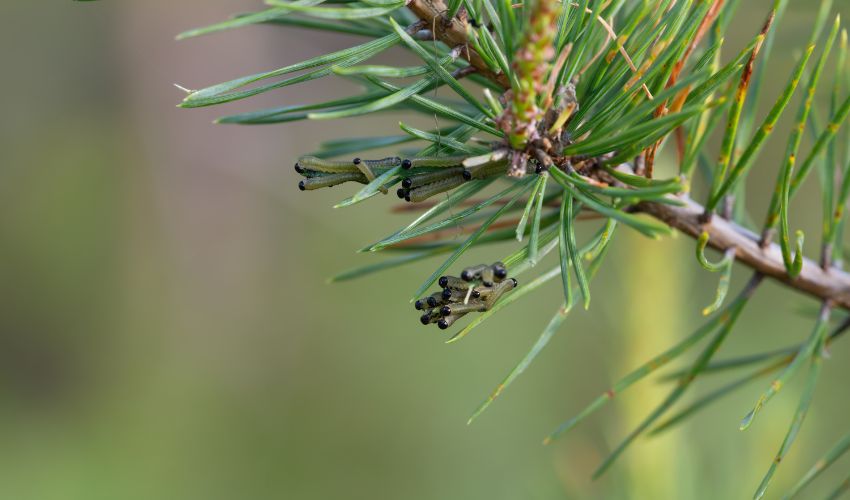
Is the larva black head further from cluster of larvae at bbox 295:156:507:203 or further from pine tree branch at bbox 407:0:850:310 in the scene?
pine tree branch at bbox 407:0:850:310

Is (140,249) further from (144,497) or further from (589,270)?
(589,270)

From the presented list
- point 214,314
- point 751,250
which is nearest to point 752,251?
point 751,250

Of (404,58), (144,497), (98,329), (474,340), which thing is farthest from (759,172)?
(98,329)

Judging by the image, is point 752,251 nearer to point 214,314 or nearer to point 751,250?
point 751,250

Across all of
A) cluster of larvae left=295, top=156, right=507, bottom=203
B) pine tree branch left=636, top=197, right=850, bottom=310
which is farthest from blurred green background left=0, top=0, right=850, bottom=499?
cluster of larvae left=295, top=156, right=507, bottom=203

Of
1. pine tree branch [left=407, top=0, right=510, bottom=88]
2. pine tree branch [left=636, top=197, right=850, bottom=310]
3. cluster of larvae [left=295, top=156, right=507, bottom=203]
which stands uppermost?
pine tree branch [left=407, top=0, right=510, bottom=88]
